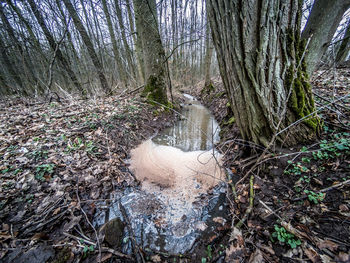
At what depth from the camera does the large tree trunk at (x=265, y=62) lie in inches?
61.7

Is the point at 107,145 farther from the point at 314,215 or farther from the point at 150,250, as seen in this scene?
the point at 314,215

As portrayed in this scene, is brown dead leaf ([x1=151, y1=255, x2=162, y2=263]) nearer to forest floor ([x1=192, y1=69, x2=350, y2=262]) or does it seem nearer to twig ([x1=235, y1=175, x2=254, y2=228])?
forest floor ([x1=192, y1=69, x2=350, y2=262])

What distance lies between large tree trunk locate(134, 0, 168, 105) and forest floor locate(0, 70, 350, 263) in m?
2.95

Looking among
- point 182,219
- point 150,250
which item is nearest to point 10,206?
point 150,250

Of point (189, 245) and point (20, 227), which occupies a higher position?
point (20, 227)

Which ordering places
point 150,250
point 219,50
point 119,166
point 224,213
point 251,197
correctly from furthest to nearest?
point 119,166 < point 219,50 < point 224,213 < point 251,197 < point 150,250

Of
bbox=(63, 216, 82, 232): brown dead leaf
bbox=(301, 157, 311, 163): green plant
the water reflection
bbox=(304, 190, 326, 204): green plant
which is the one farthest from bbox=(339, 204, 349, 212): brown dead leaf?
bbox=(63, 216, 82, 232): brown dead leaf

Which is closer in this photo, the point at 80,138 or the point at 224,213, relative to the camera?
the point at 224,213

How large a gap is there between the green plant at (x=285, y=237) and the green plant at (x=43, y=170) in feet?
9.67

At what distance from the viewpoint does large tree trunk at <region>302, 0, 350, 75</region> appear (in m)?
2.80

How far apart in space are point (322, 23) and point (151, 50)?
4.37m

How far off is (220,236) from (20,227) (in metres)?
2.16

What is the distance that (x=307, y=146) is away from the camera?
176cm

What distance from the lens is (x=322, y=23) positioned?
290 cm
